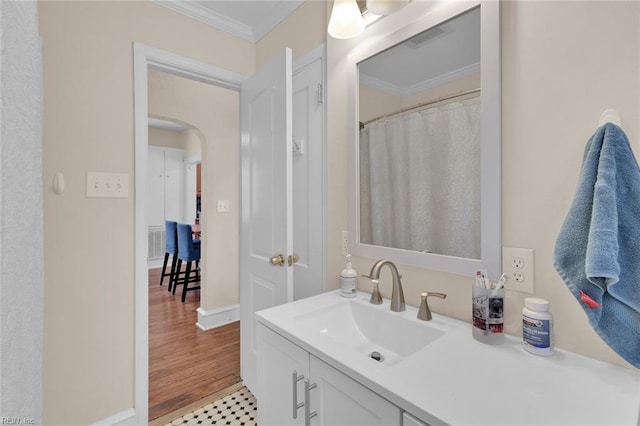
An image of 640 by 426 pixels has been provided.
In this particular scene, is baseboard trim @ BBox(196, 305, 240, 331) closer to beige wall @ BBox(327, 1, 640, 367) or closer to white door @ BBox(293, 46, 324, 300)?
white door @ BBox(293, 46, 324, 300)

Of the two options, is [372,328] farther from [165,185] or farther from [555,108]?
[165,185]

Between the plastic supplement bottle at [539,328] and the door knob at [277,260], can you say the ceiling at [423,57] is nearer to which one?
the plastic supplement bottle at [539,328]

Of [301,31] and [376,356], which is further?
[301,31]

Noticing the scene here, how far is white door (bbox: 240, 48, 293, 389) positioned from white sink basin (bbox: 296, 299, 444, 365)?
13.3 inches

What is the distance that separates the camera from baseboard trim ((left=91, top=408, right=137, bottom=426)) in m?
1.49

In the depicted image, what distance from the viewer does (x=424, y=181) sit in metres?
1.14

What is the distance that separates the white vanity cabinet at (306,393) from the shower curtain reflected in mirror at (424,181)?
1.89 ft

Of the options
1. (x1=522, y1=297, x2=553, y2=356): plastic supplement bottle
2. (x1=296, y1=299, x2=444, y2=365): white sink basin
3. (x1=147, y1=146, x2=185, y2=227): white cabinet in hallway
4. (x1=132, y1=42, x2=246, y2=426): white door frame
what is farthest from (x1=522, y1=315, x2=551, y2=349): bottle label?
(x1=147, y1=146, x2=185, y2=227): white cabinet in hallway

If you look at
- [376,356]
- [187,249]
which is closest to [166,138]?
[187,249]

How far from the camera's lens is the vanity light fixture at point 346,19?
117cm

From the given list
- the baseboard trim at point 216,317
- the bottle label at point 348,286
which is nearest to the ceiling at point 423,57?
the bottle label at point 348,286

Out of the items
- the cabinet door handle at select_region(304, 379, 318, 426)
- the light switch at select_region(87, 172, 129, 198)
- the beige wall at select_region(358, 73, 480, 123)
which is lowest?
the cabinet door handle at select_region(304, 379, 318, 426)

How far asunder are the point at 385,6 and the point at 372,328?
1.25 m

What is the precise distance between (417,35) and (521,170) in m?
0.65
